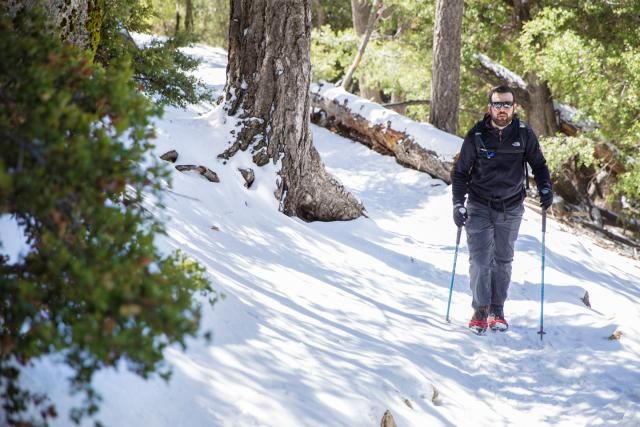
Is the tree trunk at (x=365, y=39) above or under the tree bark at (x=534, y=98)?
above

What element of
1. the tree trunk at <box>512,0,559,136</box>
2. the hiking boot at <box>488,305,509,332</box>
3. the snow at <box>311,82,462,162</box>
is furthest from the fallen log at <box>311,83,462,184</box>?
the hiking boot at <box>488,305,509,332</box>

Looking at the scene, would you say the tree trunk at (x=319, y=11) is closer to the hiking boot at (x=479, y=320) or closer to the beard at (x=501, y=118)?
the beard at (x=501, y=118)

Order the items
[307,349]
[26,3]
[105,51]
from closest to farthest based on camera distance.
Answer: [26,3] → [307,349] → [105,51]

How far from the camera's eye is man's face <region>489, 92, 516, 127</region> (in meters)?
5.21

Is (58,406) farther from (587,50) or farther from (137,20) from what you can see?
(587,50)

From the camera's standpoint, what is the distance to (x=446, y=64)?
12.0 metres

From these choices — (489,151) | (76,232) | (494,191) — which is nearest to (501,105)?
(489,151)

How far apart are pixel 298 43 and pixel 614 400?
16.7 ft

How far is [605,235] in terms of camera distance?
12.1m

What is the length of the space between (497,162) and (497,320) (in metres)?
1.50

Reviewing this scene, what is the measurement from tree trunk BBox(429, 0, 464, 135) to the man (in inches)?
271

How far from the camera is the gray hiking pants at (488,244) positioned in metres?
5.49

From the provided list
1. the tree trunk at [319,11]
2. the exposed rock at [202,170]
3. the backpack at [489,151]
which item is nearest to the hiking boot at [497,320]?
the backpack at [489,151]

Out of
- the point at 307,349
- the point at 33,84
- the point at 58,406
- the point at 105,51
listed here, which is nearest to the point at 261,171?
the point at 105,51
